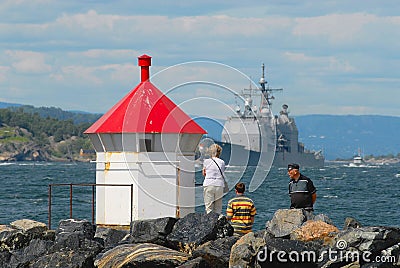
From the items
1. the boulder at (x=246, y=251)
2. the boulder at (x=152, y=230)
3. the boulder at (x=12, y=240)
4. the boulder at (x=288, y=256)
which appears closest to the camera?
the boulder at (x=288, y=256)

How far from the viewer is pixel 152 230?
36.2 ft

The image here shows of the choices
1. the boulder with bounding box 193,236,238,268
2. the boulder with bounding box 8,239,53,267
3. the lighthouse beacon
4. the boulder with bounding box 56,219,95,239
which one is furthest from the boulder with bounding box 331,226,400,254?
the boulder with bounding box 8,239,53,267

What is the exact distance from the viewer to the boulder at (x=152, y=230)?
428 inches

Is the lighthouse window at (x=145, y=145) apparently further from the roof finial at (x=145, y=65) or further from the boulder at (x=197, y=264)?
the boulder at (x=197, y=264)

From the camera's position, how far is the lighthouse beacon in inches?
461

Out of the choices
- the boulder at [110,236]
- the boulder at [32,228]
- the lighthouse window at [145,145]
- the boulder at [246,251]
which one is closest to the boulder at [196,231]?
the boulder at [246,251]

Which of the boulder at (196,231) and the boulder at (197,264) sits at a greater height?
the boulder at (196,231)

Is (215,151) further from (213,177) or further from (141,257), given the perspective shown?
(141,257)

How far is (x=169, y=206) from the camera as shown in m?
11.9

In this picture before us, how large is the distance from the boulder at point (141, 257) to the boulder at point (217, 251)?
0.87ft

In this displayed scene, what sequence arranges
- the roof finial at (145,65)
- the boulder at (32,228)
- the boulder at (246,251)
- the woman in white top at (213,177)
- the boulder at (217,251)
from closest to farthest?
the boulder at (246,251) < the boulder at (217,251) < the woman in white top at (213,177) < the boulder at (32,228) < the roof finial at (145,65)

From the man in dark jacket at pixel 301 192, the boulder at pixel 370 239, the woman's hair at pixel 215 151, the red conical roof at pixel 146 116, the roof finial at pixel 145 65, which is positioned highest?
the roof finial at pixel 145 65

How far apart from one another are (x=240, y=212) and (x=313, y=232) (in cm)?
134

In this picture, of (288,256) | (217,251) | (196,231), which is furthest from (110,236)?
(288,256)
